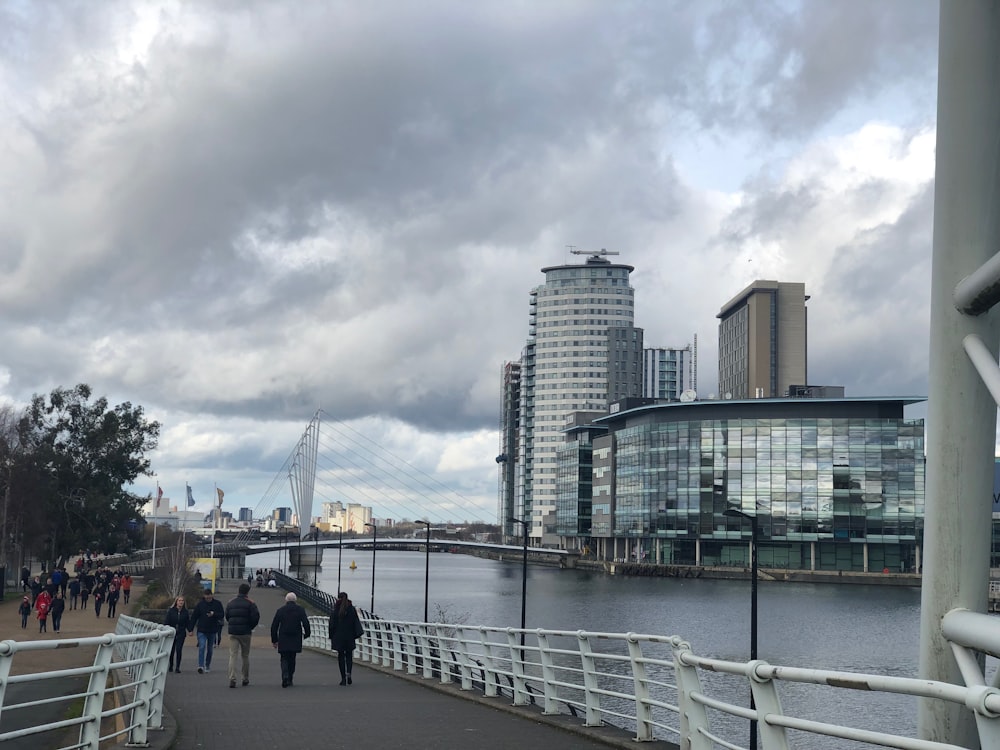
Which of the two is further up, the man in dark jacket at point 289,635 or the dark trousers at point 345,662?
the man in dark jacket at point 289,635

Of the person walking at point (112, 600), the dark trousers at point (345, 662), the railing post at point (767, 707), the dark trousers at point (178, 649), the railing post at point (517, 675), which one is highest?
the railing post at point (767, 707)

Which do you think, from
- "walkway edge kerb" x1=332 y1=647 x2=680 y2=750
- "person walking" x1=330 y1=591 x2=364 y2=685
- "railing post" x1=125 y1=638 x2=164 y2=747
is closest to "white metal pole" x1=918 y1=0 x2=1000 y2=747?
"walkway edge kerb" x1=332 y1=647 x2=680 y2=750

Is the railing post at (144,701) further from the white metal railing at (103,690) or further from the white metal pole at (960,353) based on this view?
A: the white metal pole at (960,353)

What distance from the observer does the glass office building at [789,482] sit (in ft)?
436

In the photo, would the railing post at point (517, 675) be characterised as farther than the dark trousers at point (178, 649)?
No

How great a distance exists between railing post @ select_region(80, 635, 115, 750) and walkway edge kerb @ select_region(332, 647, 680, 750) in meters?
5.06

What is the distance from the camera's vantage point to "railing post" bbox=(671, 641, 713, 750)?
9453mm

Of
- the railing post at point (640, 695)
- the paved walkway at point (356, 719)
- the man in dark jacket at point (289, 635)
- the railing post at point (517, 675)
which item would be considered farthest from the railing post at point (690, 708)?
the man in dark jacket at point (289, 635)

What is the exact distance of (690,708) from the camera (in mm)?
9688

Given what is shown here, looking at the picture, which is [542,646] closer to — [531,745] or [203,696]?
[531,745]

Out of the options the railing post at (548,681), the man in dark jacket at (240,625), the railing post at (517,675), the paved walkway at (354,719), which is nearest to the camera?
the paved walkway at (354,719)

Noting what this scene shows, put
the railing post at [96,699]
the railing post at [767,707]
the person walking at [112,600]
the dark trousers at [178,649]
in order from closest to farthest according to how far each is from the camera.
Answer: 1. the railing post at [767,707]
2. the railing post at [96,699]
3. the dark trousers at [178,649]
4. the person walking at [112,600]

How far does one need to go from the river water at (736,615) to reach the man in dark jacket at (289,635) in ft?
80.4

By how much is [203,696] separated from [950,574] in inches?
597
